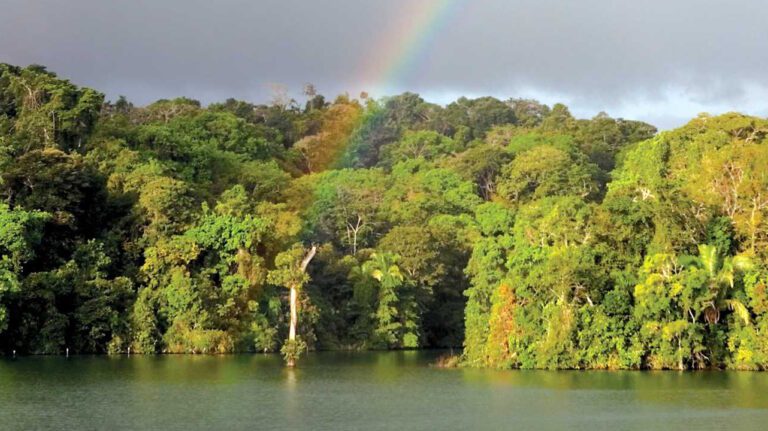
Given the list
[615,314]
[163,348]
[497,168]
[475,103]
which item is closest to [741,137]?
[615,314]

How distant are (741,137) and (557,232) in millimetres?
20259

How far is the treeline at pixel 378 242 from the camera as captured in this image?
147 ft

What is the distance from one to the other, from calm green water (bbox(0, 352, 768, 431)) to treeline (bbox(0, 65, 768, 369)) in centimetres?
306

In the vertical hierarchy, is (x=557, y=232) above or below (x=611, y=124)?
below

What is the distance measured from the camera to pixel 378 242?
73438mm

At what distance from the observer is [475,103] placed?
13000 cm

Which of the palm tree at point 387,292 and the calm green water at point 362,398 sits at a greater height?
the palm tree at point 387,292

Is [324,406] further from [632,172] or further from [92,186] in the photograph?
[632,172]

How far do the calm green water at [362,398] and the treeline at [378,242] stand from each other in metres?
3.06

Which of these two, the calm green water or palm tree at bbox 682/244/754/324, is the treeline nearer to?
palm tree at bbox 682/244/754/324

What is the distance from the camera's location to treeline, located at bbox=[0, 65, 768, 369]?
4475 centimetres

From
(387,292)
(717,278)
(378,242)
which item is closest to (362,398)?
(717,278)

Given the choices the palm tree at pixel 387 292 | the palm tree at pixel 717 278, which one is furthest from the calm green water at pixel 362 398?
the palm tree at pixel 387 292

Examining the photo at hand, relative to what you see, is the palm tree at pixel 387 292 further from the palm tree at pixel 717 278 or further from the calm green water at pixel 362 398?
the palm tree at pixel 717 278
